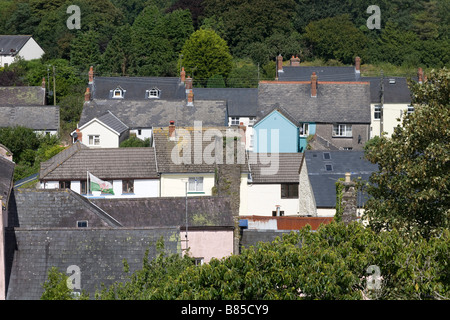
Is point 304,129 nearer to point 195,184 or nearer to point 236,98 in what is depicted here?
point 236,98

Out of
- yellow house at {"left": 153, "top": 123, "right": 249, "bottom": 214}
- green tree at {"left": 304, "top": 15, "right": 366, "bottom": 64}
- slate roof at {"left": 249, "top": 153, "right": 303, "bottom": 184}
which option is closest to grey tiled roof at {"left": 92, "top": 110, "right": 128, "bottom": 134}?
yellow house at {"left": 153, "top": 123, "right": 249, "bottom": 214}

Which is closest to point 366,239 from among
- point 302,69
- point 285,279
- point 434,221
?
point 285,279

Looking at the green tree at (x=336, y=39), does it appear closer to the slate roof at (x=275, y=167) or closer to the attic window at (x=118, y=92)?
the attic window at (x=118, y=92)

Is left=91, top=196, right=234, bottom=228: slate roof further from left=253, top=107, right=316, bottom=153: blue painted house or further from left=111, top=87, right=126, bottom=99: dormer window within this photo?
left=111, top=87, right=126, bottom=99: dormer window

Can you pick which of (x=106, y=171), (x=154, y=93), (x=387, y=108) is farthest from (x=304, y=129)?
(x=106, y=171)

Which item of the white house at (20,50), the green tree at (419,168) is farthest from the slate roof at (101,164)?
the white house at (20,50)
